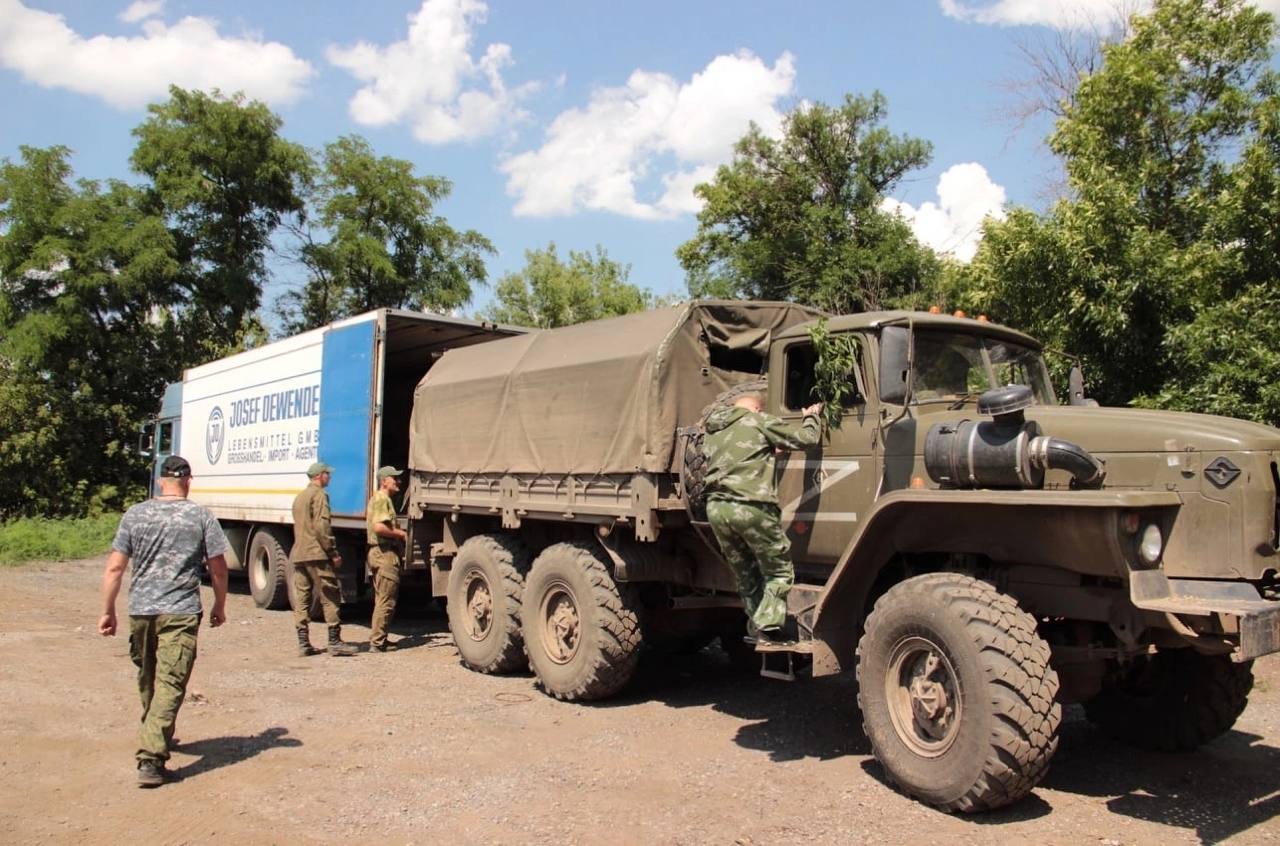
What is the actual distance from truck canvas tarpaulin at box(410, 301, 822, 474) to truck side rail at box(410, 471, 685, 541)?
10 cm

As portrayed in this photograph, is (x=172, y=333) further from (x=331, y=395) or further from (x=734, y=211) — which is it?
(x=331, y=395)

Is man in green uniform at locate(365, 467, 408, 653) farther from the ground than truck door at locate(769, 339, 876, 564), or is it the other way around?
truck door at locate(769, 339, 876, 564)

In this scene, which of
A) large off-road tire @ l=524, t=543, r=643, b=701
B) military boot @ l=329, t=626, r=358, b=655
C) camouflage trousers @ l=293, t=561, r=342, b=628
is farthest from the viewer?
camouflage trousers @ l=293, t=561, r=342, b=628

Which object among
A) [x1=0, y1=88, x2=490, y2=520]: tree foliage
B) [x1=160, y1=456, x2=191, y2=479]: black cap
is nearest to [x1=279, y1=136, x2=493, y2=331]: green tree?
[x1=0, y1=88, x2=490, y2=520]: tree foliage

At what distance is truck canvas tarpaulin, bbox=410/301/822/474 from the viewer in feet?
22.5

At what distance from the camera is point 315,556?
969 cm

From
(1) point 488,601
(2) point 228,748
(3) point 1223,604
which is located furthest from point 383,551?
(3) point 1223,604

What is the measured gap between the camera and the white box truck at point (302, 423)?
1023cm

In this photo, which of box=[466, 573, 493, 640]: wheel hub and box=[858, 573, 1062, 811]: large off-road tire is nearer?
box=[858, 573, 1062, 811]: large off-road tire

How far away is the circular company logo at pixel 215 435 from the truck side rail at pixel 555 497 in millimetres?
5671

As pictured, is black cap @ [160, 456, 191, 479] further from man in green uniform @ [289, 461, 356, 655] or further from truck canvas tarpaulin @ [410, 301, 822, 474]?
man in green uniform @ [289, 461, 356, 655]

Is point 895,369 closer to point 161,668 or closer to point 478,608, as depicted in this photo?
point 161,668

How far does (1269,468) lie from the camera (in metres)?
4.54

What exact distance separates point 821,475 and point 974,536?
1.16 m
